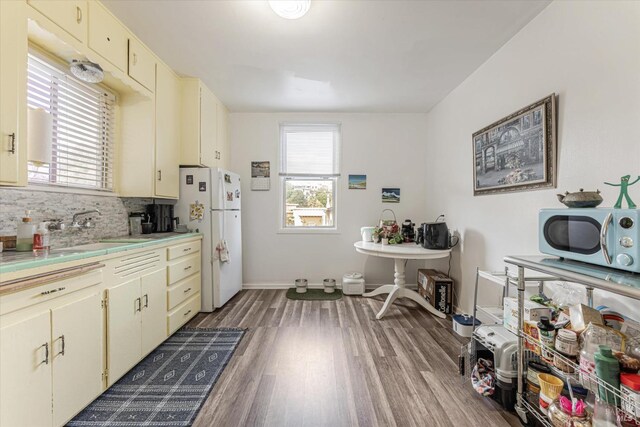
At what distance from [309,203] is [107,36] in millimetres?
2691

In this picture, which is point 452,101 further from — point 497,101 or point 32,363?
point 32,363

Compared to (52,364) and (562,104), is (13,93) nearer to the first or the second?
(52,364)

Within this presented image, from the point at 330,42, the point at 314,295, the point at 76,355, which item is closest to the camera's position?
the point at 76,355

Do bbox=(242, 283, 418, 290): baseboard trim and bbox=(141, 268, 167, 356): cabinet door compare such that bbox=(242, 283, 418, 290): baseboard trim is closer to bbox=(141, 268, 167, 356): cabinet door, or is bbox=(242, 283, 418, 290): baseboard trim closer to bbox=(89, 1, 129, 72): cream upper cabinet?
bbox=(141, 268, 167, 356): cabinet door

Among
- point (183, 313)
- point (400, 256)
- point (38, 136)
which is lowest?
point (183, 313)

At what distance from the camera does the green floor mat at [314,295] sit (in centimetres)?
336

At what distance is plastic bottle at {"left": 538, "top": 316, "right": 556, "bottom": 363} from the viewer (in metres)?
1.24

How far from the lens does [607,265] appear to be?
101 centimetres

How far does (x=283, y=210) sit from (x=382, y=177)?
153cm

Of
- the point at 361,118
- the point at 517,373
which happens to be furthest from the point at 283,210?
the point at 517,373

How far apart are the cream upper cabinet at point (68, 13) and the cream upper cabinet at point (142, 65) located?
1.40 ft

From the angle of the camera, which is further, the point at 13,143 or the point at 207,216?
the point at 207,216

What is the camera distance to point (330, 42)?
2.16 meters

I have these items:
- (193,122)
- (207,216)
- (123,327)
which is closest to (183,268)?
(207,216)
